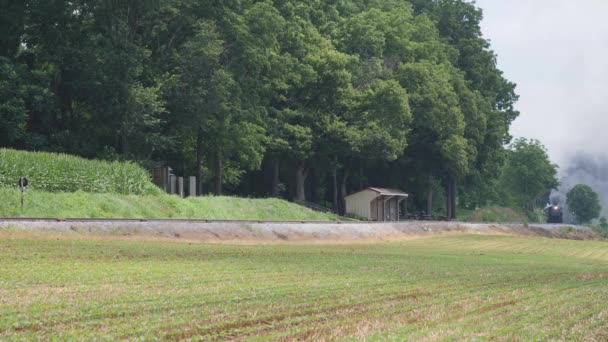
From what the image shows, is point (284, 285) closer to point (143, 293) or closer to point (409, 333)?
point (143, 293)

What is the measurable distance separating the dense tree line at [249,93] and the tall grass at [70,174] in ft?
16.5

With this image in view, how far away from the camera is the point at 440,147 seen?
9762 centimetres

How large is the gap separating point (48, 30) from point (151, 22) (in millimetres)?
9233

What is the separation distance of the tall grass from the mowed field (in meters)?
19.1

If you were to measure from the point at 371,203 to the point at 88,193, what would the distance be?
41006mm

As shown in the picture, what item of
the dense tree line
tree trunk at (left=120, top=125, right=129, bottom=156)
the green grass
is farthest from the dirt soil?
tree trunk at (left=120, top=125, right=129, bottom=156)

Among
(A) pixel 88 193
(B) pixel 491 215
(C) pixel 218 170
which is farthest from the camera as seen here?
(B) pixel 491 215

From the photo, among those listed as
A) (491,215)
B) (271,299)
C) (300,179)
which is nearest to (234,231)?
(271,299)

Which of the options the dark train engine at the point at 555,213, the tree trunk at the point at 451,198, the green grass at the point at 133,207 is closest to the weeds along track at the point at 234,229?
the green grass at the point at 133,207

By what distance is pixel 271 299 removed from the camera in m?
17.4

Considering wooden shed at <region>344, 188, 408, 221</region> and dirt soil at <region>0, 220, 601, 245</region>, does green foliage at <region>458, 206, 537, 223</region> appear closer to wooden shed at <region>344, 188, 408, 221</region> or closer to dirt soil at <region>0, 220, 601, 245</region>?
wooden shed at <region>344, 188, 408, 221</region>

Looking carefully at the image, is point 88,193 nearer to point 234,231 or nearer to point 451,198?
point 234,231

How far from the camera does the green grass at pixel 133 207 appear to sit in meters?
43.2

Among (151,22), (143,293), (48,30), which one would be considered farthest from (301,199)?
(143,293)
